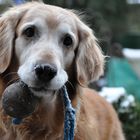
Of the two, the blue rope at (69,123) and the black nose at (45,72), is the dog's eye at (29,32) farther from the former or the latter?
the blue rope at (69,123)

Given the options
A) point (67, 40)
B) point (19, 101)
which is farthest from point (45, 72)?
point (67, 40)

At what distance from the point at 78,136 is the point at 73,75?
62cm

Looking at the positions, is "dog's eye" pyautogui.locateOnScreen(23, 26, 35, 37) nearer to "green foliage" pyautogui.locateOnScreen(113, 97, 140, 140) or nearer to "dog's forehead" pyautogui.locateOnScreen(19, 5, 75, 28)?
"dog's forehead" pyautogui.locateOnScreen(19, 5, 75, 28)

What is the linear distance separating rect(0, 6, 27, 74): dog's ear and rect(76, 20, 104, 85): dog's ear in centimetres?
64

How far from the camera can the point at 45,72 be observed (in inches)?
197

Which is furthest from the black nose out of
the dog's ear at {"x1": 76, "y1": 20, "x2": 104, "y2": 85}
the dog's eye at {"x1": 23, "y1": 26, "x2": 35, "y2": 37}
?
the dog's ear at {"x1": 76, "y1": 20, "x2": 104, "y2": 85}

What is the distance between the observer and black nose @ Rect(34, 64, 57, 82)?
498cm

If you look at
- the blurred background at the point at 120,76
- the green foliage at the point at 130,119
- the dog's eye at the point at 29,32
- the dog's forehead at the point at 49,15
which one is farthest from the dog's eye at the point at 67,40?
the green foliage at the point at 130,119

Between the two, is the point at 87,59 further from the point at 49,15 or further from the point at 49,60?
the point at 49,60

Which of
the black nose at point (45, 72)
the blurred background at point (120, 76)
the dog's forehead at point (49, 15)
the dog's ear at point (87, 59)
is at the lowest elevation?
the blurred background at point (120, 76)

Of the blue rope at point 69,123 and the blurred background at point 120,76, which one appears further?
the blurred background at point 120,76

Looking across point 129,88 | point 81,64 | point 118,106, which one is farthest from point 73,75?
point 129,88

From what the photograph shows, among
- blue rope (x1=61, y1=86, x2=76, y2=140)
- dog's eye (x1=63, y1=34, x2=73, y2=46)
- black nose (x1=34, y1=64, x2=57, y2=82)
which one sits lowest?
blue rope (x1=61, y1=86, x2=76, y2=140)

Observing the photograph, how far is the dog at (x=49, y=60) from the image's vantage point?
532 centimetres
